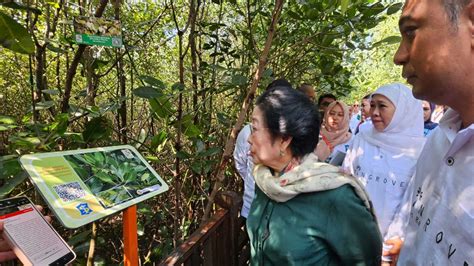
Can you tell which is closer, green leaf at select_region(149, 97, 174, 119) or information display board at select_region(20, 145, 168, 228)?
information display board at select_region(20, 145, 168, 228)

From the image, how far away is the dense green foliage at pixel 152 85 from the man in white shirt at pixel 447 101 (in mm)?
498

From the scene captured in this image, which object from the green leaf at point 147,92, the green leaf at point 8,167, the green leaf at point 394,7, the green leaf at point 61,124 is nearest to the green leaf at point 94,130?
the green leaf at point 61,124

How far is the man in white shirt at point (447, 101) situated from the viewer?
2.47 feet

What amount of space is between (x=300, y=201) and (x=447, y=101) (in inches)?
22.8

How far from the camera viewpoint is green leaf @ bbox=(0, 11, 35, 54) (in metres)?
1.15

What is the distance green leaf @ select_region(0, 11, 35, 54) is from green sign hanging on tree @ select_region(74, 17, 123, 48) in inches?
9.7

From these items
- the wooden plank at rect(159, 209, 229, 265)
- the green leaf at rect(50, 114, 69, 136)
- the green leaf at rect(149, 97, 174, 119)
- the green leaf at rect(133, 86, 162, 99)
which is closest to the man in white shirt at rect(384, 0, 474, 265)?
the wooden plank at rect(159, 209, 229, 265)

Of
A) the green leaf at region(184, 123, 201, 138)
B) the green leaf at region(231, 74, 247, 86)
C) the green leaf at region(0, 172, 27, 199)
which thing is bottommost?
the green leaf at region(0, 172, 27, 199)

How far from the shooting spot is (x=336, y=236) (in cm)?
112

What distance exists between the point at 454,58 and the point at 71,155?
1206 mm

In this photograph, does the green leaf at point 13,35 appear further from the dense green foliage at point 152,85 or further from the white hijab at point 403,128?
the white hijab at point 403,128

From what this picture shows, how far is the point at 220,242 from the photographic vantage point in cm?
206

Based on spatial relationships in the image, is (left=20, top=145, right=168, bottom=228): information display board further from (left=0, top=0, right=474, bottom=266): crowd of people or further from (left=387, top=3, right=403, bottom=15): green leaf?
(left=387, top=3, right=403, bottom=15): green leaf

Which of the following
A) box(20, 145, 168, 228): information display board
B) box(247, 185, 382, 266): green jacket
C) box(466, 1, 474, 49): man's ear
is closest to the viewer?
box(466, 1, 474, 49): man's ear
